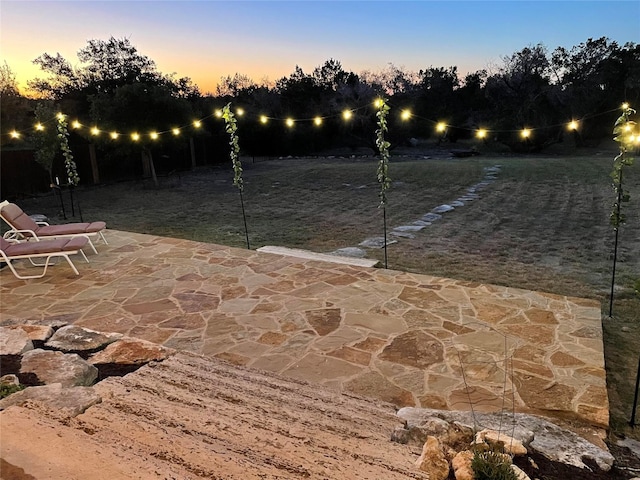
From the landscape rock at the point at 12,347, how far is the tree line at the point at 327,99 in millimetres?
9439

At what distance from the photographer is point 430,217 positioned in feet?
28.5

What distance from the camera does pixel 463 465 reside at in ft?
5.41

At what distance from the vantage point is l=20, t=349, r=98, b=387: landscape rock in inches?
91.4

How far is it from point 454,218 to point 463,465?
24.1 ft

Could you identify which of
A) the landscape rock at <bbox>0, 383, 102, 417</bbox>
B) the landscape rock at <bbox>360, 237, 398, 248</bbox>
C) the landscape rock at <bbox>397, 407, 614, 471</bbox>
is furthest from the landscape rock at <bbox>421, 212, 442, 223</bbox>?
the landscape rock at <bbox>0, 383, 102, 417</bbox>

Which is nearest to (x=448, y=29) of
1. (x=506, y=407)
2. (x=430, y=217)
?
(x=430, y=217)

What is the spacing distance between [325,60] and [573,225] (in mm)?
22510

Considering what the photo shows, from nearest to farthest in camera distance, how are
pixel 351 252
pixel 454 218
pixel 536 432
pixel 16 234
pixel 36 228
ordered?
pixel 536 432 < pixel 16 234 < pixel 36 228 < pixel 351 252 < pixel 454 218

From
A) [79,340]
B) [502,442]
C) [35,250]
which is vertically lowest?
[502,442]

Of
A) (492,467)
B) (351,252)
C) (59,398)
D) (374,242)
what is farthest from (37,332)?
(374,242)

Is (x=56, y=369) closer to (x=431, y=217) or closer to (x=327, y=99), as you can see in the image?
(x=431, y=217)

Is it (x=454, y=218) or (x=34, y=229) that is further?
(x=454, y=218)

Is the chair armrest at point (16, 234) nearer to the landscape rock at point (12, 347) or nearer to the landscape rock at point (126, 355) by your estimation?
the landscape rock at point (12, 347)

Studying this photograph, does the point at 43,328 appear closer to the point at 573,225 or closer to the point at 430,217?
the point at 430,217
